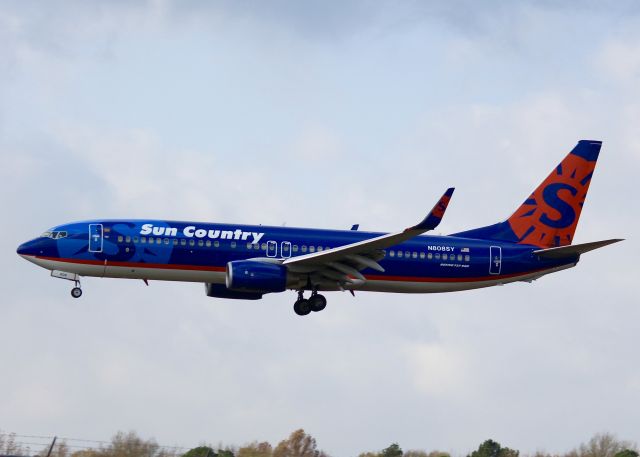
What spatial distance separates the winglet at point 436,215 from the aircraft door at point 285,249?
8.77 meters

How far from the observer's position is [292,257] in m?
57.1

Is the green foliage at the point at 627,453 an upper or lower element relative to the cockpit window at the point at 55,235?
lower

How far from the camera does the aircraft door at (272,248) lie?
56.9 meters

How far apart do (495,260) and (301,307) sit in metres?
9.95

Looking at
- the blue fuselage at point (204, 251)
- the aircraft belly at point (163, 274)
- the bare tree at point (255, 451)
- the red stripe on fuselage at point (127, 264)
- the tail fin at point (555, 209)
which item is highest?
the tail fin at point (555, 209)

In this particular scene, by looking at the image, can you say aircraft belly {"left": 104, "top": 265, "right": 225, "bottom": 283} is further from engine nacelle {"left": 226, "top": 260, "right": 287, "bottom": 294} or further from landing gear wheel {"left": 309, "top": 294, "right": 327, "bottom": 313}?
landing gear wheel {"left": 309, "top": 294, "right": 327, "bottom": 313}

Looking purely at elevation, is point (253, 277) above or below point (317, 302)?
above

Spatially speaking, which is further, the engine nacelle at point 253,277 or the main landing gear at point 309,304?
the main landing gear at point 309,304

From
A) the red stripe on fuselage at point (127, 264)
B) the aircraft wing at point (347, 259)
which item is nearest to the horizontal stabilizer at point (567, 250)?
the aircraft wing at point (347, 259)

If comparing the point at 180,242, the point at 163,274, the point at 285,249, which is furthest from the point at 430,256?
the point at 163,274

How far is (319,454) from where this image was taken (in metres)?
42.4

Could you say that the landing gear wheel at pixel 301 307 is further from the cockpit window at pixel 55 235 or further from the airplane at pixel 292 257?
the cockpit window at pixel 55 235

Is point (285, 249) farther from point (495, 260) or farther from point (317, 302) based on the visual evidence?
point (495, 260)

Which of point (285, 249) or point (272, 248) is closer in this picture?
point (272, 248)
